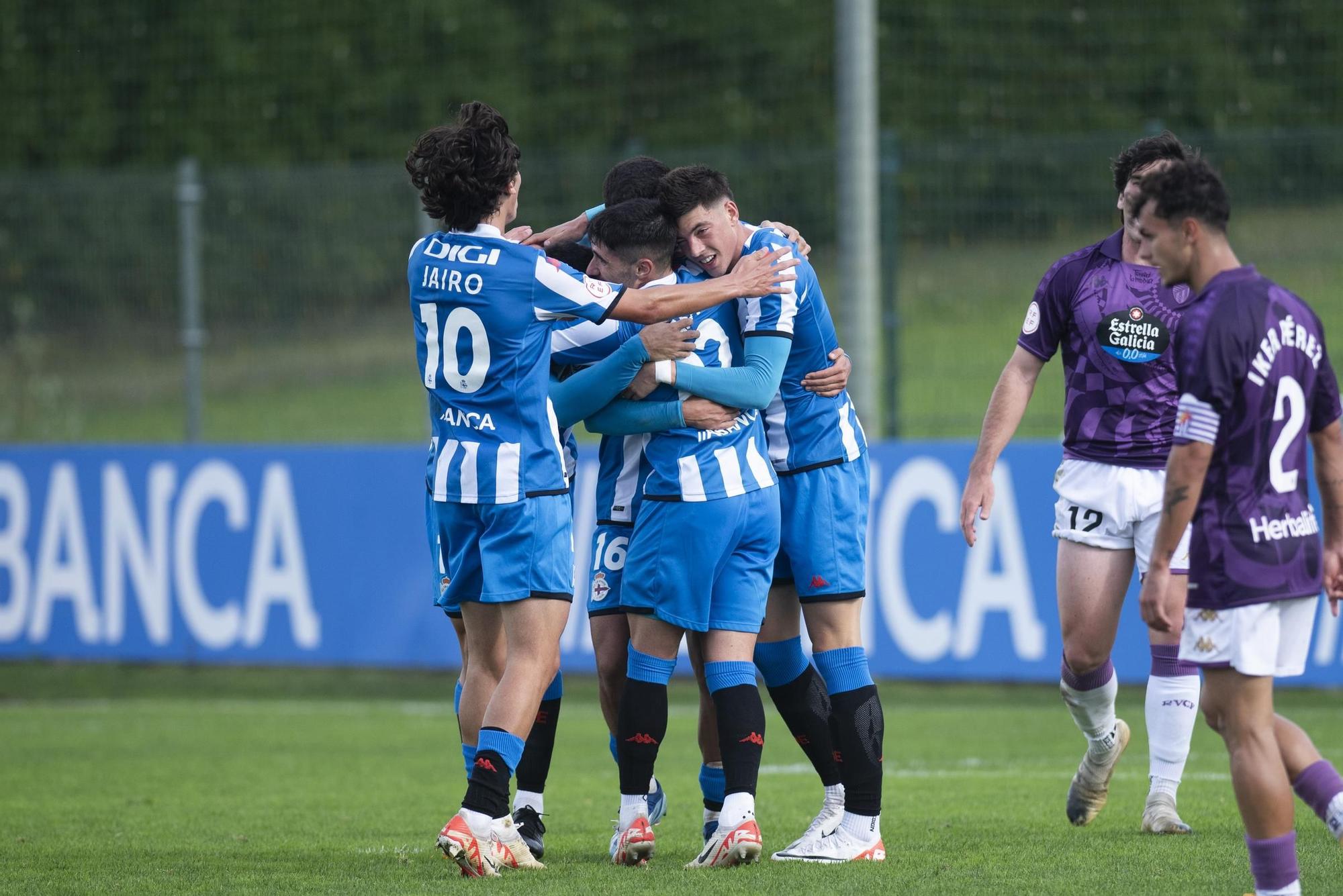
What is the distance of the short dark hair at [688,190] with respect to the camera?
541 cm

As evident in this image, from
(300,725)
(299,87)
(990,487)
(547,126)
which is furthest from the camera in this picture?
(299,87)

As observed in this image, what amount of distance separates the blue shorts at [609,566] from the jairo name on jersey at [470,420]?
617mm

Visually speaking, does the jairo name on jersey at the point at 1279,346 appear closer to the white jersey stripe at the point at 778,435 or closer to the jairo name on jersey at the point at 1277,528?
the jairo name on jersey at the point at 1277,528

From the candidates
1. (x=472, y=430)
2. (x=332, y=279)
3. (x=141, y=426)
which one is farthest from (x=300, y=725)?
(x=141, y=426)

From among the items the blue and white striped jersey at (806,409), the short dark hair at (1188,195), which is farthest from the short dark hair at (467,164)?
the short dark hair at (1188,195)

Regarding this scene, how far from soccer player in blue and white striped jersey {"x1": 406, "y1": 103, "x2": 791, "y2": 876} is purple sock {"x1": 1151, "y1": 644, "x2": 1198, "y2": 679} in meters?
1.97

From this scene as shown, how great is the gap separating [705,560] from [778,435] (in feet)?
1.98

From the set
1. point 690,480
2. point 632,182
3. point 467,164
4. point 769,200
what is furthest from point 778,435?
point 769,200

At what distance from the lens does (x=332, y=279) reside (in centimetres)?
1388

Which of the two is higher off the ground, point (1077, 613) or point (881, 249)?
point (881, 249)

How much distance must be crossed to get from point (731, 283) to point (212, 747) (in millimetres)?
5276

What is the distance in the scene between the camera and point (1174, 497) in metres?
4.13

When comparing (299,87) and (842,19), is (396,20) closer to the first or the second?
(299,87)

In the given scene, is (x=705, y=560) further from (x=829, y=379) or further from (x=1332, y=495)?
(x=1332, y=495)
